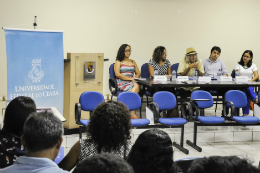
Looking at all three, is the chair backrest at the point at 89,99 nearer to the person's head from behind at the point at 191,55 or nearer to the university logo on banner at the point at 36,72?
the university logo on banner at the point at 36,72

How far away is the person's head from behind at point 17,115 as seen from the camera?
1820 millimetres

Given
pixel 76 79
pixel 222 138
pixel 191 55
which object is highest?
pixel 191 55

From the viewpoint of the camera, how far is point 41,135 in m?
1.38

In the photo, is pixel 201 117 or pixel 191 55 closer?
pixel 201 117

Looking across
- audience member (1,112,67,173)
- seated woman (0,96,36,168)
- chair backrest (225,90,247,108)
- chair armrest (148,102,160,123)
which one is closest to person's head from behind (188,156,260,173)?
audience member (1,112,67,173)

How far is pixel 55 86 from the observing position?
12.9ft

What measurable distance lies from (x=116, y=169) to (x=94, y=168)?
6 centimetres

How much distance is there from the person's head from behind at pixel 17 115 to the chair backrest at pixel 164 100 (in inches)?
104

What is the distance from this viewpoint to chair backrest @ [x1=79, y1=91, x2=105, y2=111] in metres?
4.11

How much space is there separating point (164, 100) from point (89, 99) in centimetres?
112

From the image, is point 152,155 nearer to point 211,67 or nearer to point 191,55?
point 191,55

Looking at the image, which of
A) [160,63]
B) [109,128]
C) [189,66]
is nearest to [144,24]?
[160,63]

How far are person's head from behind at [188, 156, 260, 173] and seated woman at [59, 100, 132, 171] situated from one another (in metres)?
0.94

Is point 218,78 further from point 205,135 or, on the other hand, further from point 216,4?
point 216,4
